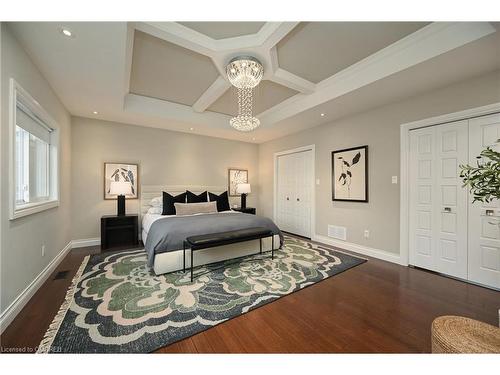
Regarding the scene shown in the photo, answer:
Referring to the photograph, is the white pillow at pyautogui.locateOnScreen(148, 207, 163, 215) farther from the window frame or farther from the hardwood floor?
the hardwood floor

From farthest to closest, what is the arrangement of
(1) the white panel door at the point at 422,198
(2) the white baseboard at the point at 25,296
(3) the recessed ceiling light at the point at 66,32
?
1. (1) the white panel door at the point at 422,198
2. (3) the recessed ceiling light at the point at 66,32
3. (2) the white baseboard at the point at 25,296

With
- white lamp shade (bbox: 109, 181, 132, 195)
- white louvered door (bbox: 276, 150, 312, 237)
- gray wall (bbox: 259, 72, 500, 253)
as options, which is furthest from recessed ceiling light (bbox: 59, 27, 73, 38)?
white louvered door (bbox: 276, 150, 312, 237)

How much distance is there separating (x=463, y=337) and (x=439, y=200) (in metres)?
2.32

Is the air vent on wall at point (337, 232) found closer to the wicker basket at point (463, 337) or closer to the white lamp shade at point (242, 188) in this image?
the white lamp shade at point (242, 188)

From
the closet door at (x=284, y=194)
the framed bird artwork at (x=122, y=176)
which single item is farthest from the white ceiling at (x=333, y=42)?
the framed bird artwork at (x=122, y=176)

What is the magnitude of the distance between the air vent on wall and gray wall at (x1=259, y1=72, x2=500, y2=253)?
8cm

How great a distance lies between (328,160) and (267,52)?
2.51 metres

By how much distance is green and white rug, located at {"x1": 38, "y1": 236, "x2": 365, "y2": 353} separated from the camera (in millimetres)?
1536

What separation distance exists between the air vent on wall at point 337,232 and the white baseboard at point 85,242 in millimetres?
4527

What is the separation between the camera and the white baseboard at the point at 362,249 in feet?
10.5

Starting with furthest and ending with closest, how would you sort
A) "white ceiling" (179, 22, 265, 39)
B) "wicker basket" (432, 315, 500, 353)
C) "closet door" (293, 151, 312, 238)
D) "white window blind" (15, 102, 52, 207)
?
"closet door" (293, 151, 312, 238)
"white window blind" (15, 102, 52, 207)
"white ceiling" (179, 22, 265, 39)
"wicker basket" (432, 315, 500, 353)

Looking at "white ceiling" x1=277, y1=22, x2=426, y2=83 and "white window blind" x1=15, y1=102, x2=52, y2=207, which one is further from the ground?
"white ceiling" x1=277, y1=22, x2=426, y2=83

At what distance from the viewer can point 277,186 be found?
5.56 m
